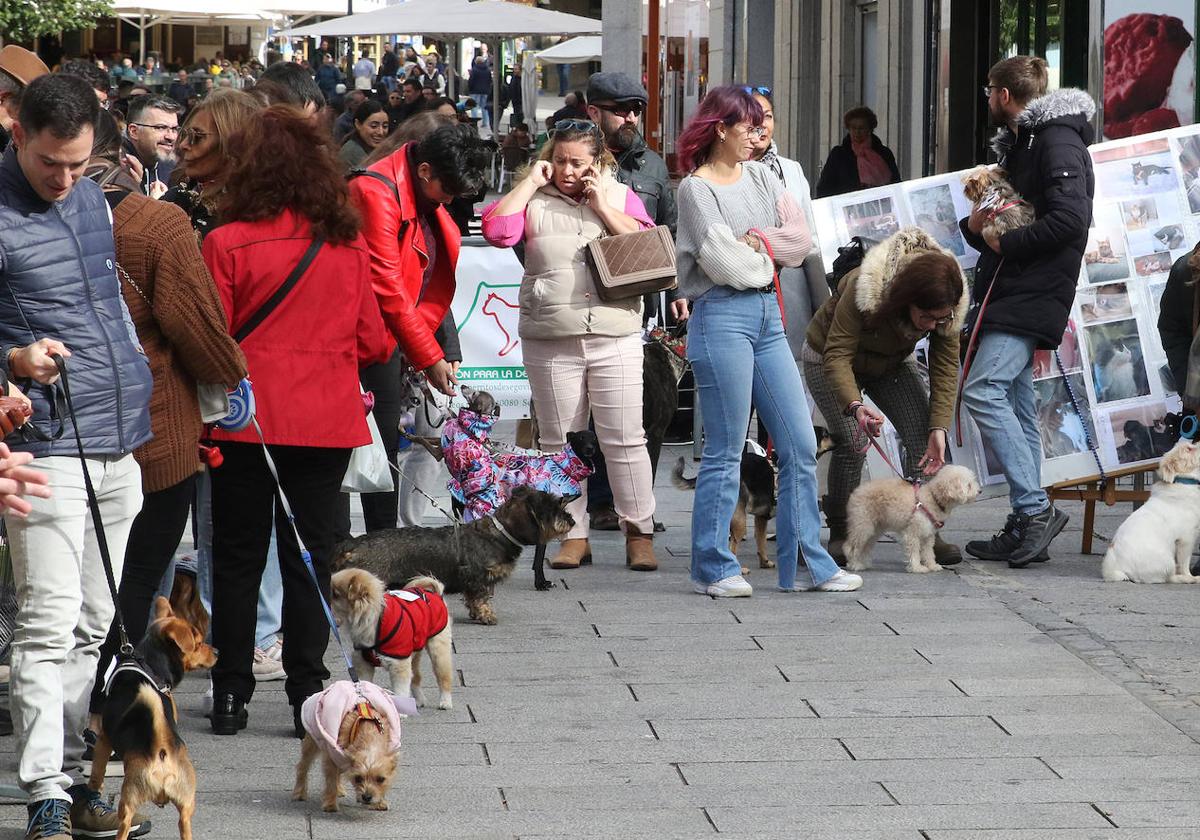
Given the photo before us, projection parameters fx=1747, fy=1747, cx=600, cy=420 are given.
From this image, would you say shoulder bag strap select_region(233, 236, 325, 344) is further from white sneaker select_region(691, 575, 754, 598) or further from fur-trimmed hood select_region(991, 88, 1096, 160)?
fur-trimmed hood select_region(991, 88, 1096, 160)

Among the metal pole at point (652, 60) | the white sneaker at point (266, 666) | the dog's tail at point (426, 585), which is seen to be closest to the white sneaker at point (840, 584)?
the dog's tail at point (426, 585)

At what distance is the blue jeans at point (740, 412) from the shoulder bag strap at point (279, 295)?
246 cm

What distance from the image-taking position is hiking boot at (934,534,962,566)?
816cm

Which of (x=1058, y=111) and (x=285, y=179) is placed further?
(x=1058, y=111)

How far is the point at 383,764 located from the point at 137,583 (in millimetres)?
897

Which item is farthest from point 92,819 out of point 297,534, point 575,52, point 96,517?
point 575,52

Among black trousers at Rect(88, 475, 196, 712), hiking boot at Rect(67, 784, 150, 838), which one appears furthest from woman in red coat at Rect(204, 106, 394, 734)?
hiking boot at Rect(67, 784, 150, 838)

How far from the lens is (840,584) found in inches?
294

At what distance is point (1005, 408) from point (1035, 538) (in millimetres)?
616

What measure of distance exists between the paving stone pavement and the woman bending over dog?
0.67 meters

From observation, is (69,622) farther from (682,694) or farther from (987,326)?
(987,326)

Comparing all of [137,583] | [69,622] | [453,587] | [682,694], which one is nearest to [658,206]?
[453,587]

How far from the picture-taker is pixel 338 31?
23.6 metres

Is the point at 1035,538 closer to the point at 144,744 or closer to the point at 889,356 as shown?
the point at 889,356
